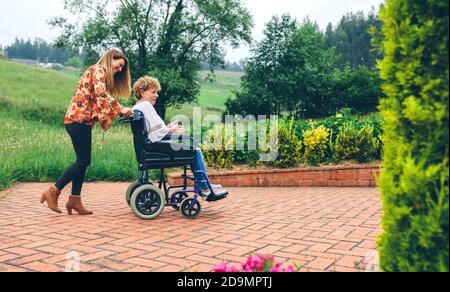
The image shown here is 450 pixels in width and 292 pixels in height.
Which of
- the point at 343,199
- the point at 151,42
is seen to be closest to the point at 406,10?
the point at 343,199

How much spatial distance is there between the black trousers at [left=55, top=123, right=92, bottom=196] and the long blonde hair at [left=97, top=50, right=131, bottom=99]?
1.78 feet

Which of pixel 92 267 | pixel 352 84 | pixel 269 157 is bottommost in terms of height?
pixel 92 267

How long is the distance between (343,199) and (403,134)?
14.7ft

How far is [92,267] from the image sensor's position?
10.0 feet

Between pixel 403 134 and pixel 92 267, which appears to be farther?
pixel 92 267

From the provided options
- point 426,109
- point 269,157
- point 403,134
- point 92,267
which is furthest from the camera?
point 269,157

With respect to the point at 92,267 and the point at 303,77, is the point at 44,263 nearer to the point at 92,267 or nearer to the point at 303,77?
the point at 92,267

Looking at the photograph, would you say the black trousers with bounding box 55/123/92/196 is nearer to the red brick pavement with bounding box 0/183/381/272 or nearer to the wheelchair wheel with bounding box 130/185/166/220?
the red brick pavement with bounding box 0/183/381/272

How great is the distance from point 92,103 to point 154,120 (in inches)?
28.8

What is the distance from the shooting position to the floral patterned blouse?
15.1 ft

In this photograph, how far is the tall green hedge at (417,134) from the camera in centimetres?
177

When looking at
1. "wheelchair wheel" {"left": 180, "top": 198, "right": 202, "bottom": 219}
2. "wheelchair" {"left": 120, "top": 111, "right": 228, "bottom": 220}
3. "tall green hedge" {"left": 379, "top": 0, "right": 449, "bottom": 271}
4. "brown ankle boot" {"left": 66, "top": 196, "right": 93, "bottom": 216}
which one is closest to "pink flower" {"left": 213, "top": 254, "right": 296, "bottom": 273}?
"tall green hedge" {"left": 379, "top": 0, "right": 449, "bottom": 271}

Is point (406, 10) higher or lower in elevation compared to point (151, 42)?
lower

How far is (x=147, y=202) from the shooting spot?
4719 millimetres
